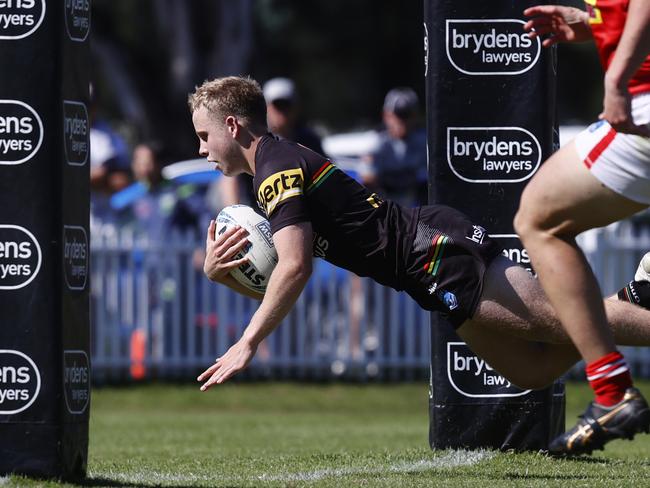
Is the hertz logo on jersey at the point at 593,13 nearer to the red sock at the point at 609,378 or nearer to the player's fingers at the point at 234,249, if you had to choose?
the red sock at the point at 609,378

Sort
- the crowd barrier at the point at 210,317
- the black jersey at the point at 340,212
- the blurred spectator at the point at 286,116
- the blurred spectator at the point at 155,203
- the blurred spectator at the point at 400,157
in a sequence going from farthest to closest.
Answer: the blurred spectator at the point at 155,203 → the crowd barrier at the point at 210,317 → the blurred spectator at the point at 400,157 → the blurred spectator at the point at 286,116 → the black jersey at the point at 340,212

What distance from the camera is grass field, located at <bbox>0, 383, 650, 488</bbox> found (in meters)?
6.13

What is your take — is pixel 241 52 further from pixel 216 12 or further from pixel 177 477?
pixel 177 477

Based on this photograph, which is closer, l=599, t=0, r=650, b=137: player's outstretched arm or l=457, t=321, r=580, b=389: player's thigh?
l=599, t=0, r=650, b=137: player's outstretched arm

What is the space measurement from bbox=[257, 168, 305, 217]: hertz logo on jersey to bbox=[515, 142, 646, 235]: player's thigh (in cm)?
108

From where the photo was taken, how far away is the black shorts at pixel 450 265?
20.3ft

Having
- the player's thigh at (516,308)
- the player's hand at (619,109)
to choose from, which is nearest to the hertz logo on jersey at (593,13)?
the player's hand at (619,109)

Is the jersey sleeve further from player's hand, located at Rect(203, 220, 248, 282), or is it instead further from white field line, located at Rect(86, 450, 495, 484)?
white field line, located at Rect(86, 450, 495, 484)

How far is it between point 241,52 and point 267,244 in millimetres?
19611

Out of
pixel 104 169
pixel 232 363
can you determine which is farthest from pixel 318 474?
pixel 104 169

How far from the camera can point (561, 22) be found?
545cm

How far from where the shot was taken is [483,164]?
23.9 feet

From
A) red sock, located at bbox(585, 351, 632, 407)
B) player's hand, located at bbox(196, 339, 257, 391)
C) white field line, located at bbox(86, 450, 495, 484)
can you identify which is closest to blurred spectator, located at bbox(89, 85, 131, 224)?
white field line, located at bbox(86, 450, 495, 484)

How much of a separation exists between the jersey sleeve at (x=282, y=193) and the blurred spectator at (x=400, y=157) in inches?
317
